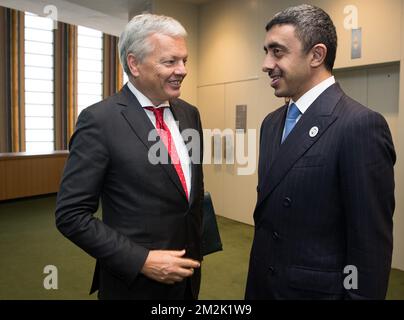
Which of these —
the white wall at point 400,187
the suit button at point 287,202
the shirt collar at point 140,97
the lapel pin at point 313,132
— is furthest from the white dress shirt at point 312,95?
the white wall at point 400,187

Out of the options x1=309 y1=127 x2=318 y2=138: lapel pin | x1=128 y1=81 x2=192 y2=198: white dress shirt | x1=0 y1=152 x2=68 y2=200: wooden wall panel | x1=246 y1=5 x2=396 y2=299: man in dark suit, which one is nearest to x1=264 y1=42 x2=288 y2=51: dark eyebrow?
x1=246 y1=5 x2=396 y2=299: man in dark suit

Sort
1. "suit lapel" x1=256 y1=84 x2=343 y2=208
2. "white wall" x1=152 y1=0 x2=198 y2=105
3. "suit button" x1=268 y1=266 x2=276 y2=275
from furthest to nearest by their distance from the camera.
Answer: "white wall" x1=152 y1=0 x2=198 y2=105 < "suit button" x1=268 y1=266 x2=276 y2=275 < "suit lapel" x1=256 y1=84 x2=343 y2=208

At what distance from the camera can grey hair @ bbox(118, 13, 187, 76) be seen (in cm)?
150

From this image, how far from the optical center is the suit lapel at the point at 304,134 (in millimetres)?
1293

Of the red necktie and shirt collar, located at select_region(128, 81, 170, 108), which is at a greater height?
shirt collar, located at select_region(128, 81, 170, 108)

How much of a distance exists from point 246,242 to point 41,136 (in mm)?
9864

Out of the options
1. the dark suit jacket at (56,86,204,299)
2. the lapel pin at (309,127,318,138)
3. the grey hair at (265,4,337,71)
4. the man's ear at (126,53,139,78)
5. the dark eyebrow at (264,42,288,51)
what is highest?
the grey hair at (265,4,337,71)

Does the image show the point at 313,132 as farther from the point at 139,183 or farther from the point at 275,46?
the point at 139,183

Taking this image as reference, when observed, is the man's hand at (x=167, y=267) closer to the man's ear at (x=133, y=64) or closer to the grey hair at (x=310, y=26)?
the man's ear at (x=133, y=64)

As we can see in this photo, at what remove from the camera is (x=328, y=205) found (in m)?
1.26

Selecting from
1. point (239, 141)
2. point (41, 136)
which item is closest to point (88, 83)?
point (41, 136)

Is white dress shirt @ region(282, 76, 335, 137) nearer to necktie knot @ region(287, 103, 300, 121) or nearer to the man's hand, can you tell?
necktie knot @ region(287, 103, 300, 121)

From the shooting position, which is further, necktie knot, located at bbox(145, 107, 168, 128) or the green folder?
the green folder

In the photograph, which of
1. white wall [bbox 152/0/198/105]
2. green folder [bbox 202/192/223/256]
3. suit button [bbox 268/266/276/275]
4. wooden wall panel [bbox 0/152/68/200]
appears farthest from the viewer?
wooden wall panel [bbox 0/152/68/200]
